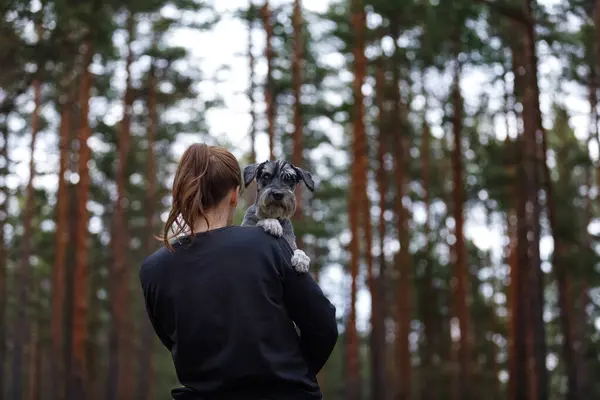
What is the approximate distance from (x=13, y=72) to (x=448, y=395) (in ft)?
75.4

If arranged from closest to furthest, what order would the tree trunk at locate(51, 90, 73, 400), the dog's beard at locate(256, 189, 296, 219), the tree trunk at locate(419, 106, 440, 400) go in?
the dog's beard at locate(256, 189, 296, 219)
the tree trunk at locate(51, 90, 73, 400)
the tree trunk at locate(419, 106, 440, 400)

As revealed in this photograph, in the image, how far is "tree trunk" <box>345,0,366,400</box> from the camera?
69.7ft

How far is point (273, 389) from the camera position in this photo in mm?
2797

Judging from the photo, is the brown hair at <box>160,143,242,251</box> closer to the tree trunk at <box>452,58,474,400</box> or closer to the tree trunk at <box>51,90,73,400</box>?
the tree trunk at <box>452,58,474,400</box>

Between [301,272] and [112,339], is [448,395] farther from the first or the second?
[301,272]

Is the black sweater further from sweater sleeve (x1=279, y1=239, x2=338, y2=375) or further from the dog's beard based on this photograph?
the dog's beard

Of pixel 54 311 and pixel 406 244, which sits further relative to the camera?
pixel 54 311

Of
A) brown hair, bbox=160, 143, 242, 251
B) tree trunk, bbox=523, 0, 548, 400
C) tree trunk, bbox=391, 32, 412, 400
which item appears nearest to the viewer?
brown hair, bbox=160, 143, 242, 251

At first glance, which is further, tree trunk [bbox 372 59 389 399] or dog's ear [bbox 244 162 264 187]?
A: tree trunk [bbox 372 59 389 399]

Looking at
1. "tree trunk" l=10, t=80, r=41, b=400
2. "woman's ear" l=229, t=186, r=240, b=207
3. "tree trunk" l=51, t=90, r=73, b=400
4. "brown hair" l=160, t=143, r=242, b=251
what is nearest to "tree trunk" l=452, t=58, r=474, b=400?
"tree trunk" l=51, t=90, r=73, b=400

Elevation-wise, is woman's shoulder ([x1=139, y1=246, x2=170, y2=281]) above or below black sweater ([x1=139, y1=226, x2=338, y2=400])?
above

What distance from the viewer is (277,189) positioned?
385 cm

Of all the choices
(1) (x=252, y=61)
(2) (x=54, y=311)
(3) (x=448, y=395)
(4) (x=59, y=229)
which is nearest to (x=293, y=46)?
(1) (x=252, y=61)

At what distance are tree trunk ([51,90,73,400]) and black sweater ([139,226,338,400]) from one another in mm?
→ 21421
